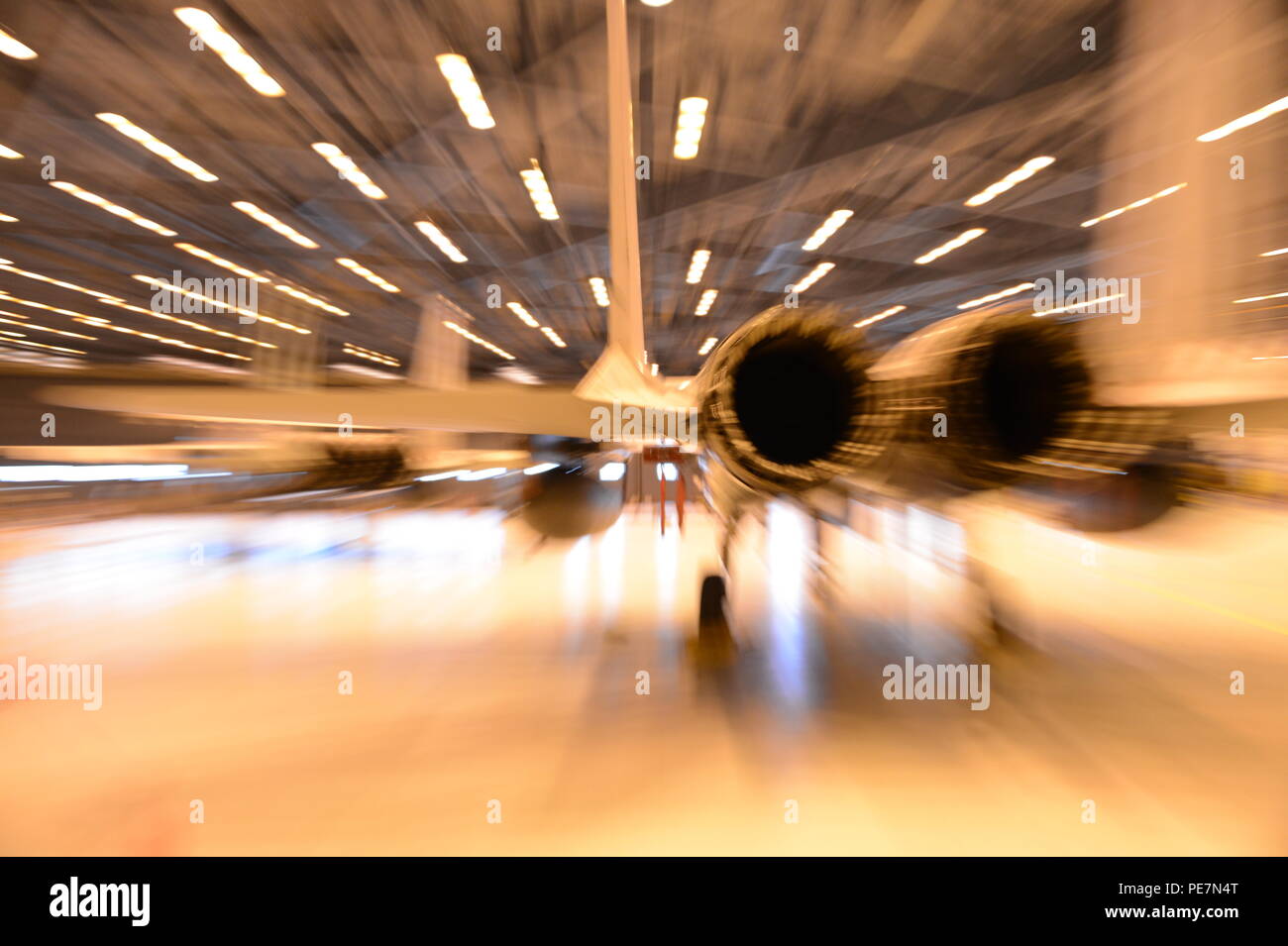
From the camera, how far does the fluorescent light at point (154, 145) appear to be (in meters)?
7.43

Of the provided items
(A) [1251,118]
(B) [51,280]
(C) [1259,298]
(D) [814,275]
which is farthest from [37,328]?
(C) [1259,298]

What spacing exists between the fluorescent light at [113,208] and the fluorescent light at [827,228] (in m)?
11.4

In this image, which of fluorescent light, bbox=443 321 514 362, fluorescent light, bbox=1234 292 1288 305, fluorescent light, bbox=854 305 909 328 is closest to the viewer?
fluorescent light, bbox=1234 292 1288 305

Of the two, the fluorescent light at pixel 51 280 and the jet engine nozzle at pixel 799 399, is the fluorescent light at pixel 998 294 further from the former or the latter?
the fluorescent light at pixel 51 280

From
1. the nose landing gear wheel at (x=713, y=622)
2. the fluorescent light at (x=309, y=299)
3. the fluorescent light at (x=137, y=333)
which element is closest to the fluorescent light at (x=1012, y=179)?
the nose landing gear wheel at (x=713, y=622)

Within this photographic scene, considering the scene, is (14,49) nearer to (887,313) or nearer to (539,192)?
(539,192)

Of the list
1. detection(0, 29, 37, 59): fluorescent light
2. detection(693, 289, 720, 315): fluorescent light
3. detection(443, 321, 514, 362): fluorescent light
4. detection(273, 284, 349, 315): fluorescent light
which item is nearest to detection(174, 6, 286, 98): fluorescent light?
detection(0, 29, 37, 59): fluorescent light

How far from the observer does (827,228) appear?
11062 millimetres

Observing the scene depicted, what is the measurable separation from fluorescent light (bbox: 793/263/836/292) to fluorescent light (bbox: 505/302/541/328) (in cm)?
730

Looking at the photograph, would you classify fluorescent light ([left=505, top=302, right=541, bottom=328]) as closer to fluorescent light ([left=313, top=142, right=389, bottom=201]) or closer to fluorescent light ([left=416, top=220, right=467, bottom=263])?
fluorescent light ([left=416, top=220, right=467, bottom=263])

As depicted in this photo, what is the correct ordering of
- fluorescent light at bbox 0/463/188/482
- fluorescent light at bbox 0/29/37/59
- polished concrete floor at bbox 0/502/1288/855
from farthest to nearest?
1. fluorescent light at bbox 0/463/188/482
2. fluorescent light at bbox 0/29/37/59
3. polished concrete floor at bbox 0/502/1288/855

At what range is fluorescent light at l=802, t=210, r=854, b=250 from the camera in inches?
411
